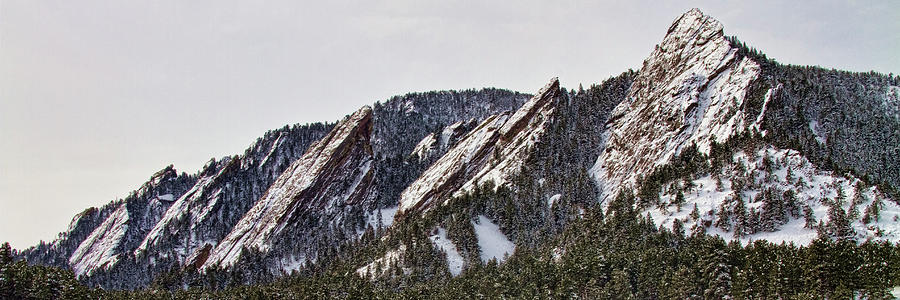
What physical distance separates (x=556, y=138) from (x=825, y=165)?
79.9m

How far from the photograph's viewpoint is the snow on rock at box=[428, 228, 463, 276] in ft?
443

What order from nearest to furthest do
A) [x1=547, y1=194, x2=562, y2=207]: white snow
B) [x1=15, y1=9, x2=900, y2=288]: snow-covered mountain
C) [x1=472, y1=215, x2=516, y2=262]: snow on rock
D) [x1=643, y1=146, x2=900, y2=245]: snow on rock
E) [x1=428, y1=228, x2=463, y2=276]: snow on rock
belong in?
[x1=643, y1=146, x2=900, y2=245]: snow on rock
[x1=15, y1=9, x2=900, y2=288]: snow-covered mountain
[x1=428, y1=228, x2=463, y2=276]: snow on rock
[x1=472, y1=215, x2=516, y2=262]: snow on rock
[x1=547, y1=194, x2=562, y2=207]: white snow

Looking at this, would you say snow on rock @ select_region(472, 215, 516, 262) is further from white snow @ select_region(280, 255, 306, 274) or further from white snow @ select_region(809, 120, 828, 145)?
white snow @ select_region(809, 120, 828, 145)

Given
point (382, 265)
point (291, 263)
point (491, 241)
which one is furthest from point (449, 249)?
point (291, 263)

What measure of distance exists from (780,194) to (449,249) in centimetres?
6942

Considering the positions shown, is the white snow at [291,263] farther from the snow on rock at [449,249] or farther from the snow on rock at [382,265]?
the snow on rock at [449,249]

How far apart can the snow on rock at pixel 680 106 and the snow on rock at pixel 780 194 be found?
16408 mm

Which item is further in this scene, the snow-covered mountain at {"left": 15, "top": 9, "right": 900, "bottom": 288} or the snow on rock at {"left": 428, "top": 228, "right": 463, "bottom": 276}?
the snow on rock at {"left": 428, "top": 228, "right": 463, "bottom": 276}

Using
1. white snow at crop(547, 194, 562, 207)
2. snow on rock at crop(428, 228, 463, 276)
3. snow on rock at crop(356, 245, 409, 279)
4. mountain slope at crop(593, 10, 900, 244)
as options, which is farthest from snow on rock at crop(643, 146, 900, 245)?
snow on rock at crop(356, 245, 409, 279)

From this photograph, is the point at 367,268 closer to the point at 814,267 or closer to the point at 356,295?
the point at 356,295

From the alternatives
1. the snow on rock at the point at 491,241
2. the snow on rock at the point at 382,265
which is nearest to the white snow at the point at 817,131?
the snow on rock at the point at 491,241

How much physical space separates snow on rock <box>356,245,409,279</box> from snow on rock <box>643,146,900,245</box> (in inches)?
A: 2232

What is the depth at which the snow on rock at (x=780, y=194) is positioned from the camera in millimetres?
103438

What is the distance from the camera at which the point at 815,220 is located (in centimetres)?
10631
